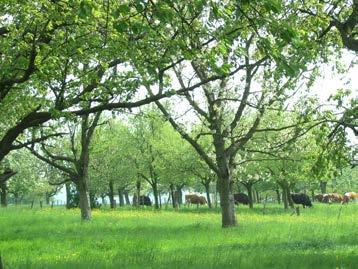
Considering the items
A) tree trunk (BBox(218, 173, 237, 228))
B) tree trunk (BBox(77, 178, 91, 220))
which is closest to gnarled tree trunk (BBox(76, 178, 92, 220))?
tree trunk (BBox(77, 178, 91, 220))

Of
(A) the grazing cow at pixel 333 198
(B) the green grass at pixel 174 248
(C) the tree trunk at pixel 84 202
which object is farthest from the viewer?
(A) the grazing cow at pixel 333 198

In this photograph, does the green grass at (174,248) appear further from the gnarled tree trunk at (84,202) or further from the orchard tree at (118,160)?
the orchard tree at (118,160)

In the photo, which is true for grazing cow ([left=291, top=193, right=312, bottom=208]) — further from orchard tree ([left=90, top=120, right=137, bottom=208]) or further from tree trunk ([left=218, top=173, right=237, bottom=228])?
tree trunk ([left=218, top=173, right=237, bottom=228])

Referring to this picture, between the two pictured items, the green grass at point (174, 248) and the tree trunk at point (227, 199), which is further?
the tree trunk at point (227, 199)

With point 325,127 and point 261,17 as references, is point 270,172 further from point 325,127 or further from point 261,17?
point 261,17

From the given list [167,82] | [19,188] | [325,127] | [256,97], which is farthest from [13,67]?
[19,188]

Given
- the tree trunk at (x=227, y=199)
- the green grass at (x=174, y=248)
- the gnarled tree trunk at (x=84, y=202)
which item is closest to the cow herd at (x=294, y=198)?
the gnarled tree trunk at (x=84, y=202)

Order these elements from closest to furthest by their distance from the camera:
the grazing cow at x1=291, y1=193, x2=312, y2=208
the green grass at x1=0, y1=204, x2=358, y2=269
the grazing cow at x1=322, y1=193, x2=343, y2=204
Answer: the green grass at x1=0, y1=204, x2=358, y2=269 → the grazing cow at x1=291, y1=193, x2=312, y2=208 → the grazing cow at x1=322, y1=193, x2=343, y2=204

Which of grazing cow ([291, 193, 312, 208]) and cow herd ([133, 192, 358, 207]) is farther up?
cow herd ([133, 192, 358, 207])

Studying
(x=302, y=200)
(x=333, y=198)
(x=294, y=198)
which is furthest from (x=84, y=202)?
(x=333, y=198)

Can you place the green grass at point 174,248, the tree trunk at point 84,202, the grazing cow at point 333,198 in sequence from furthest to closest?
the grazing cow at point 333,198
the tree trunk at point 84,202
the green grass at point 174,248

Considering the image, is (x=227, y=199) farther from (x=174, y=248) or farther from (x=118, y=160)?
(x=118, y=160)

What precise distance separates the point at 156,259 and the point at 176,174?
44.5 metres

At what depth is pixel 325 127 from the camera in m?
15.9
